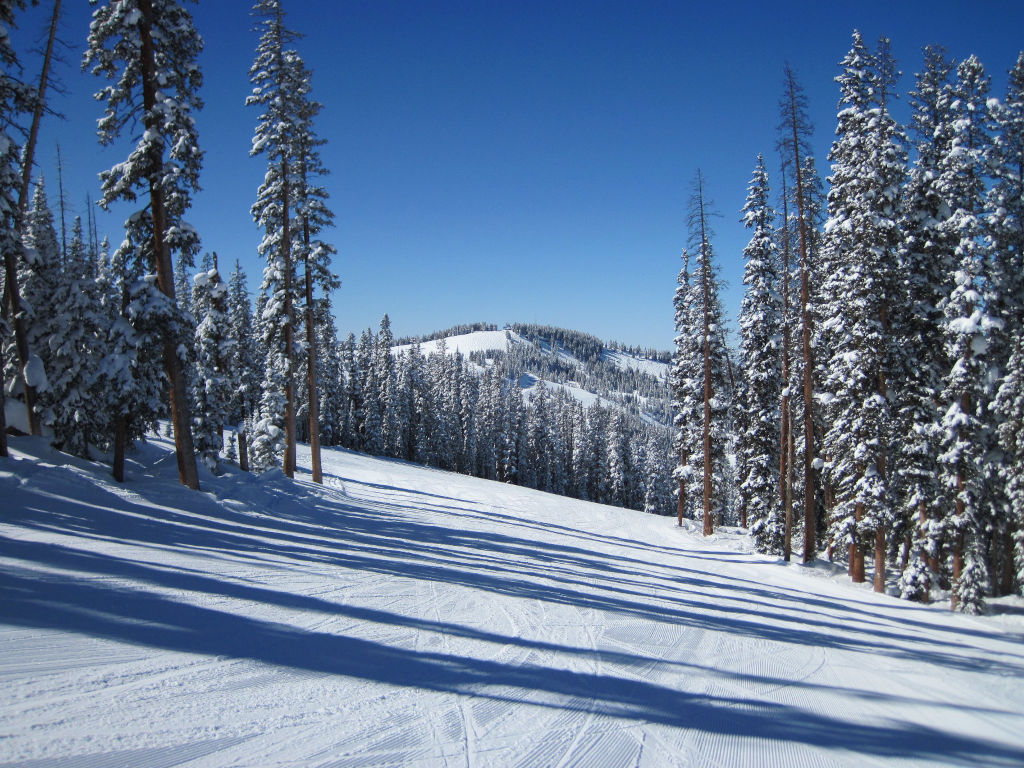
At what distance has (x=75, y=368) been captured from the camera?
14.3 meters

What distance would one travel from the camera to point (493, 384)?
72125mm

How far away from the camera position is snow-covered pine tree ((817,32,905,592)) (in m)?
15.9

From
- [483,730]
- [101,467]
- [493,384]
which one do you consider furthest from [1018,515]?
[493,384]

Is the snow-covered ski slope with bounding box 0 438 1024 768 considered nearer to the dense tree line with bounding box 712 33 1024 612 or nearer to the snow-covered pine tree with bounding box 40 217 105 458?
the snow-covered pine tree with bounding box 40 217 105 458

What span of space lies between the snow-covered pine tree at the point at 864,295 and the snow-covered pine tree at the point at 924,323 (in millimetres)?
805

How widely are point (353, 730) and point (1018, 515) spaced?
2123 cm

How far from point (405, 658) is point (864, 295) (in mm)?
17151

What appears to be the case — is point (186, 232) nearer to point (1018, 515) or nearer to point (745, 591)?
point (745, 591)

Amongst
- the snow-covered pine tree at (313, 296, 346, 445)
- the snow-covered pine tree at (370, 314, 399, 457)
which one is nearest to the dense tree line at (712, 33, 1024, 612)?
the snow-covered pine tree at (313, 296, 346, 445)

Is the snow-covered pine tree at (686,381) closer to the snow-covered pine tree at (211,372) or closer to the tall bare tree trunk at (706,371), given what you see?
the tall bare tree trunk at (706,371)

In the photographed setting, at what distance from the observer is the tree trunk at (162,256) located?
1183 centimetres

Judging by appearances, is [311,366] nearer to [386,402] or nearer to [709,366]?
[709,366]

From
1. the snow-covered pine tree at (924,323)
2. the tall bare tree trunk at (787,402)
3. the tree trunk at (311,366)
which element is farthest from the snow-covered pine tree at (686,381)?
the tree trunk at (311,366)

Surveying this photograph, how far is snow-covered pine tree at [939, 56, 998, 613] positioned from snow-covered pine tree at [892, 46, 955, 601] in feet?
1.16
